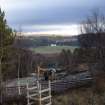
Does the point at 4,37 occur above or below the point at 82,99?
above

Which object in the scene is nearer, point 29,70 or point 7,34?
point 7,34

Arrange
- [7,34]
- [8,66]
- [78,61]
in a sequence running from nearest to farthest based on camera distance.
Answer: [7,34], [8,66], [78,61]

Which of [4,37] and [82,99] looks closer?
[82,99]

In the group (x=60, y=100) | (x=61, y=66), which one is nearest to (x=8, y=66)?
(x=60, y=100)

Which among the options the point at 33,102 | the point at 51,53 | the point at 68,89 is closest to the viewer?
the point at 33,102

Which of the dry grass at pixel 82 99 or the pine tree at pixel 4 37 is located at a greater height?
the pine tree at pixel 4 37

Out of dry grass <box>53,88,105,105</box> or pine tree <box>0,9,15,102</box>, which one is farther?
pine tree <box>0,9,15,102</box>

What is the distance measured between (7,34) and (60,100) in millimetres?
16039

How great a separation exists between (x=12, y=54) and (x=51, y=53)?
224 feet

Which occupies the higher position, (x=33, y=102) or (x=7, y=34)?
(x=7, y=34)

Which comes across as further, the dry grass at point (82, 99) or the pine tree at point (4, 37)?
the pine tree at point (4, 37)

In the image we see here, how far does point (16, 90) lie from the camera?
42312 mm

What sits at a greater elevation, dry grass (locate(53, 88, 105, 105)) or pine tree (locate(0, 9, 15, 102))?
pine tree (locate(0, 9, 15, 102))

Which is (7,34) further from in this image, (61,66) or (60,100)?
(61,66)
